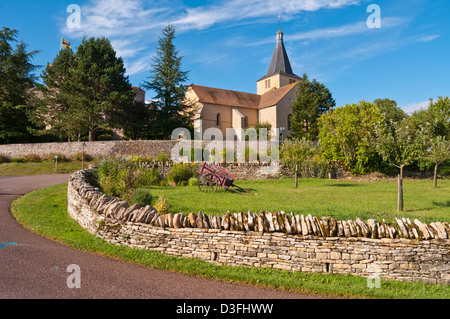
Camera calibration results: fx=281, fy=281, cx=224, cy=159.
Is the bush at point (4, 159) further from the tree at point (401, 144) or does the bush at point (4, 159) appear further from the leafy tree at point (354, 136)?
the tree at point (401, 144)

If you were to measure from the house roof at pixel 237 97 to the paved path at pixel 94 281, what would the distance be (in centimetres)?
3710

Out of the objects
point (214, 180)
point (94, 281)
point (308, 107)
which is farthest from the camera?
point (308, 107)

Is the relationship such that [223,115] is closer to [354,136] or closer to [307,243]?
[354,136]

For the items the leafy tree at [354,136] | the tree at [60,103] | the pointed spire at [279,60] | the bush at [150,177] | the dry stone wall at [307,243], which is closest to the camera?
the dry stone wall at [307,243]

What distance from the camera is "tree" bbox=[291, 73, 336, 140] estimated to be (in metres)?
37.9

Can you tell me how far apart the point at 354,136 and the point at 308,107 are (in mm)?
15864

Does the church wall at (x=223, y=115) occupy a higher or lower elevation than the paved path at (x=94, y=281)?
higher

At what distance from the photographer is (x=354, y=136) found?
23844 mm

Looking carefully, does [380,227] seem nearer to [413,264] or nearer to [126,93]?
[413,264]

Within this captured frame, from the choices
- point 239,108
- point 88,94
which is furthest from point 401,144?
point 239,108

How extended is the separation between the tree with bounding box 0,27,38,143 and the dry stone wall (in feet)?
112

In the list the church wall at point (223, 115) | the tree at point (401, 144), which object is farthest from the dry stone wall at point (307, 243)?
the church wall at point (223, 115)

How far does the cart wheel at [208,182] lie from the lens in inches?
524
